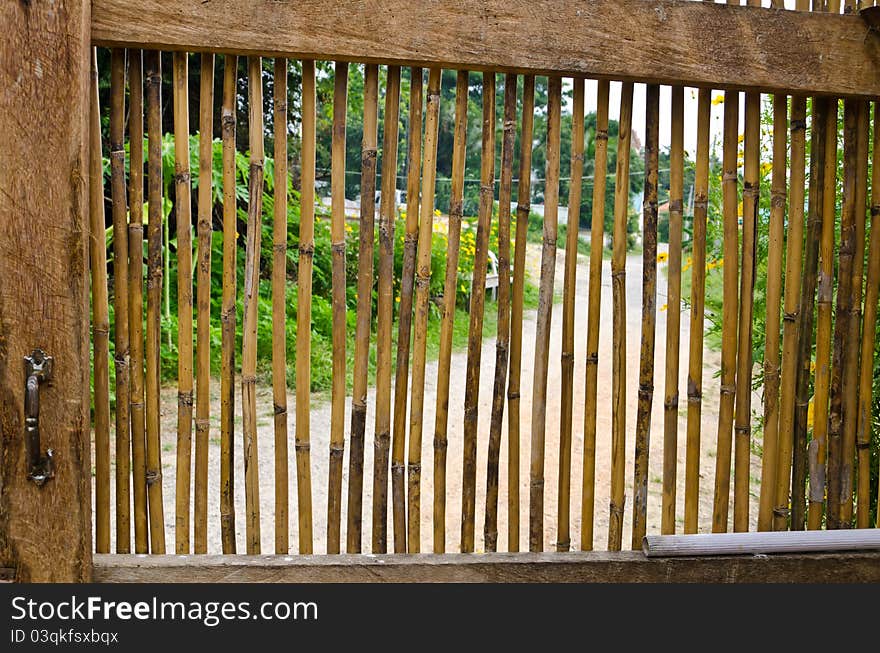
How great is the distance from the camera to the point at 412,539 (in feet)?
6.32

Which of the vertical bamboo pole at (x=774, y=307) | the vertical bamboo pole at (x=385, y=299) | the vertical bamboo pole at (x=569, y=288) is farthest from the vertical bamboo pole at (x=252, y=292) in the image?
the vertical bamboo pole at (x=774, y=307)

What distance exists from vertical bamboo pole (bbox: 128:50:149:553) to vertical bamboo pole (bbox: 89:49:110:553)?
0.19 feet

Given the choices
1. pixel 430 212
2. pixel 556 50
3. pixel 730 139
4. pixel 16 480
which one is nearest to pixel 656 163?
pixel 730 139

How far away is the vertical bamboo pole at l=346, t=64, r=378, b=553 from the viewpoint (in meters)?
1.83

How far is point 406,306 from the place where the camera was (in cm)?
189

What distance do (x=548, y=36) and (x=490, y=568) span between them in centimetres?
114

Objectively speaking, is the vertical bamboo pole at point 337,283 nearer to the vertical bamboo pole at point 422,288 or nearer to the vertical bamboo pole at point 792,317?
the vertical bamboo pole at point 422,288

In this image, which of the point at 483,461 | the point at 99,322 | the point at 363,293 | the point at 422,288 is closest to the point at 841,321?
the point at 422,288

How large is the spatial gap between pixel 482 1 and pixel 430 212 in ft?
1.46

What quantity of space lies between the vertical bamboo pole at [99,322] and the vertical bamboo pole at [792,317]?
152 centimetres

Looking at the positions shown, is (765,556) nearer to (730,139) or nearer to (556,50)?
(730,139)

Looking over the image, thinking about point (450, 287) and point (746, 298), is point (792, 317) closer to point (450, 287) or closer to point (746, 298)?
point (746, 298)

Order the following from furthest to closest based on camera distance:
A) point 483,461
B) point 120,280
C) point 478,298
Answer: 1. point 483,461
2. point 478,298
3. point 120,280

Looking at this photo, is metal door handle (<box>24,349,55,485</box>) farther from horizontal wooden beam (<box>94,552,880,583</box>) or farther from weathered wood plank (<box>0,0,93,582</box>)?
horizontal wooden beam (<box>94,552,880,583</box>)
